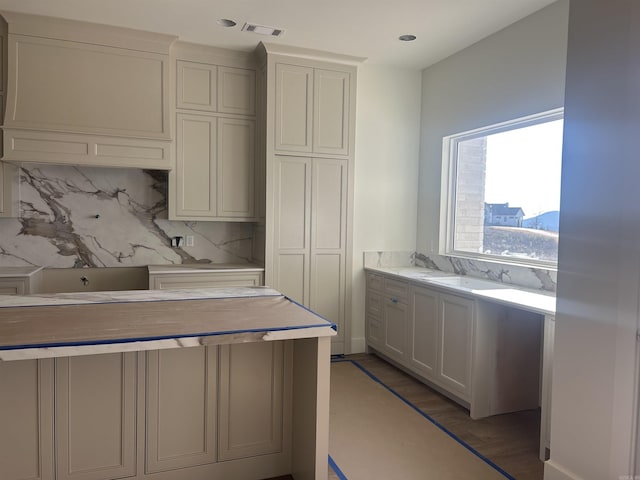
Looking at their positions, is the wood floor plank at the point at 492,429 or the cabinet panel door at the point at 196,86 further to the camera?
the cabinet panel door at the point at 196,86

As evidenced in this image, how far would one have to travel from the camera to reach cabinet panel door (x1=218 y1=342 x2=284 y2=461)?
2.20 meters

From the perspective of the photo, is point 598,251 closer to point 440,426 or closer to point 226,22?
point 440,426

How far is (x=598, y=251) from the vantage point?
6.65 feet

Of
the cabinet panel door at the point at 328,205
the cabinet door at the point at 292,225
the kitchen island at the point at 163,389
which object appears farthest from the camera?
the cabinet panel door at the point at 328,205

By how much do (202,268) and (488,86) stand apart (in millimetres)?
2855

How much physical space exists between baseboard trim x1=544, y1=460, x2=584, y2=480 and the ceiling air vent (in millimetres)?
3444

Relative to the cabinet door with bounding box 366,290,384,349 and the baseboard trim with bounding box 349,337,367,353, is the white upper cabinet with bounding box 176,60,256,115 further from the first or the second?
the baseboard trim with bounding box 349,337,367,353

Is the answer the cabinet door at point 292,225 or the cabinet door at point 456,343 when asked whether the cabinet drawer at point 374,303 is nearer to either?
the cabinet door at point 292,225

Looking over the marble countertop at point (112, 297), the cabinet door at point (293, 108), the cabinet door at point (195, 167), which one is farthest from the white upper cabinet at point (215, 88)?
the marble countertop at point (112, 297)

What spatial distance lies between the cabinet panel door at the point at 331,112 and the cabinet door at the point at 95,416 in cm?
278

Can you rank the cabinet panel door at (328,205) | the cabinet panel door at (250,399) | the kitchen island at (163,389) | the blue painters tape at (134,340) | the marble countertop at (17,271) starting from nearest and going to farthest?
1. the blue painters tape at (134,340)
2. the kitchen island at (163,389)
3. the cabinet panel door at (250,399)
4. the marble countertop at (17,271)
5. the cabinet panel door at (328,205)

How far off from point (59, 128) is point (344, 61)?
248 cm

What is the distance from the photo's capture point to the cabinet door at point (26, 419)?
1.88m

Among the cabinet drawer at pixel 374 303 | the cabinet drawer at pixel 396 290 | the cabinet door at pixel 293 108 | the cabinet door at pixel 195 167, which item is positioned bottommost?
the cabinet drawer at pixel 374 303
